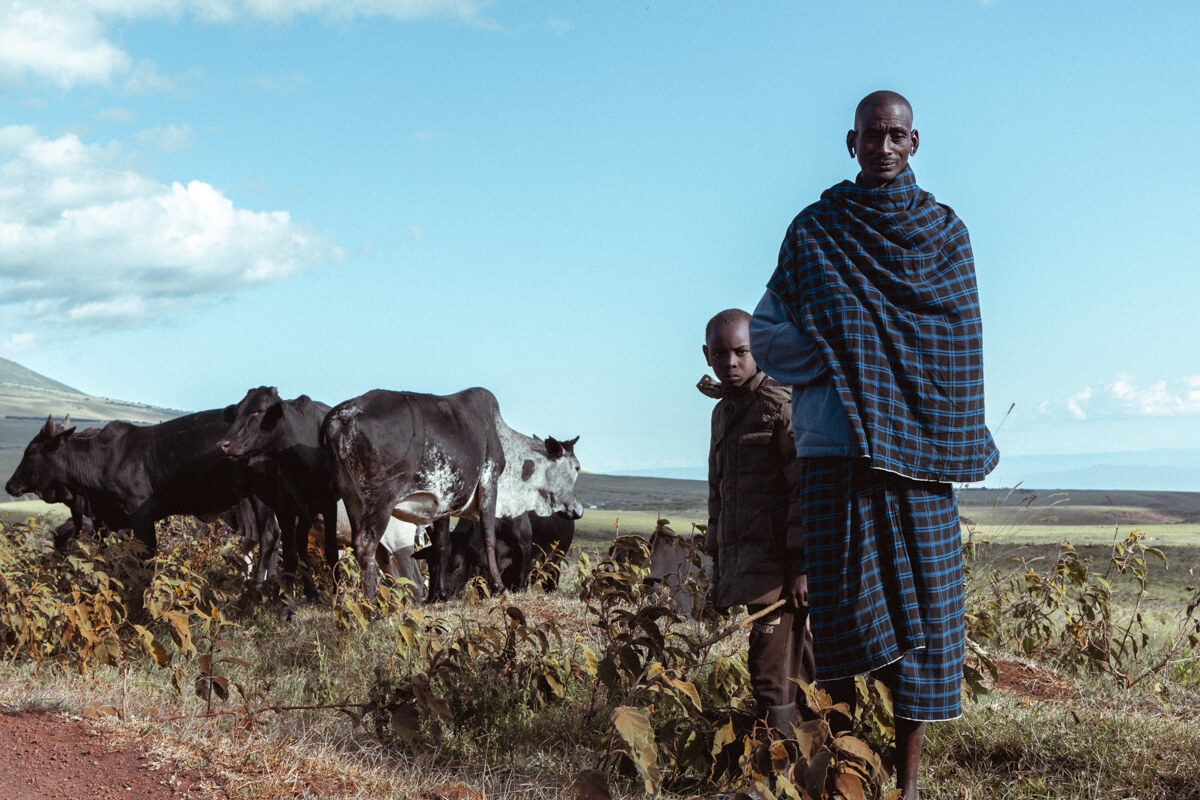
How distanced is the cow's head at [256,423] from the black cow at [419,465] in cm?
83

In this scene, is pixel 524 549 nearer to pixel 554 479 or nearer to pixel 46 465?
pixel 554 479

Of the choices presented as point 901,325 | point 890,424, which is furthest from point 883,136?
point 890,424

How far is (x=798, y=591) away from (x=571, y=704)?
1.60 m

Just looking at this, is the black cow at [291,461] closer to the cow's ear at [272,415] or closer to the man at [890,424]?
the cow's ear at [272,415]

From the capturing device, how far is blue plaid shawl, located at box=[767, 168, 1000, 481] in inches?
133

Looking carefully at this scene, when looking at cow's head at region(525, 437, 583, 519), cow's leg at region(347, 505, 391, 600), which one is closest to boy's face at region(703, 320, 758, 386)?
cow's leg at region(347, 505, 391, 600)

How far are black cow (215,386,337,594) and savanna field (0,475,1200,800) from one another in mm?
1514

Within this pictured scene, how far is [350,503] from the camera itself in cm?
808

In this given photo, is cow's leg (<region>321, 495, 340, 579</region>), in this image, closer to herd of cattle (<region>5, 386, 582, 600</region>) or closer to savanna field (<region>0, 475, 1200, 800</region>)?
herd of cattle (<region>5, 386, 582, 600</region>)

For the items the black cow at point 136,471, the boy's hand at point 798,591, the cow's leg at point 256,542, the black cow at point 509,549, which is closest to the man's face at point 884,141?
the boy's hand at point 798,591

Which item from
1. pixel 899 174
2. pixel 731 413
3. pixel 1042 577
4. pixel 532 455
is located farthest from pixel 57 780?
pixel 532 455

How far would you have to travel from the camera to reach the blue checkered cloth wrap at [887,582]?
3.40 m

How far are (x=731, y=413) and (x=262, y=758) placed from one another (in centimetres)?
222

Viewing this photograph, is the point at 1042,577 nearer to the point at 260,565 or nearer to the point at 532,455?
the point at 532,455
